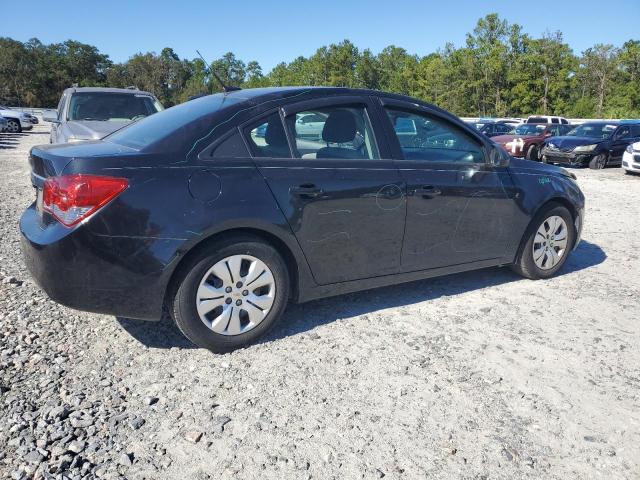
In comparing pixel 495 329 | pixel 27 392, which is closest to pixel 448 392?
pixel 495 329

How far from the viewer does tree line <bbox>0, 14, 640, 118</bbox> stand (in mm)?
49125

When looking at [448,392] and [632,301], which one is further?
[632,301]

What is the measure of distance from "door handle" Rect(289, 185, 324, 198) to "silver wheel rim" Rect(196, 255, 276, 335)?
0.50m

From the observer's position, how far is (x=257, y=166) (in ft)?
10.8

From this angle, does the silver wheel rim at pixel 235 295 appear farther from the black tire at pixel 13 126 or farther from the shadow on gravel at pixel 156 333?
the black tire at pixel 13 126

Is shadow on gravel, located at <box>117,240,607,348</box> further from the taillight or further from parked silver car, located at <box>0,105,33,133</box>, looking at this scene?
parked silver car, located at <box>0,105,33,133</box>

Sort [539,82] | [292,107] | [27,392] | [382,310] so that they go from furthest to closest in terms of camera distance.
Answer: [539,82]
[382,310]
[292,107]
[27,392]

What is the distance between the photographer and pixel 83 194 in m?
2.87

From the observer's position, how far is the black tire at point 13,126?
2656cm

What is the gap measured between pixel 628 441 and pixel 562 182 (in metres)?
2.91

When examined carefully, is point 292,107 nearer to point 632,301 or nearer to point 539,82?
point 632,301

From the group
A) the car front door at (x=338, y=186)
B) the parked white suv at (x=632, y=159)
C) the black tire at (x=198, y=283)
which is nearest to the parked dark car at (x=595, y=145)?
the parked white suv at (x=632, y=159)

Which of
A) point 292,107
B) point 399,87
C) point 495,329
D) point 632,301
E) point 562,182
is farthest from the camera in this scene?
point 399,87

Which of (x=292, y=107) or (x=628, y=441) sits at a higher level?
(x=292, y=107)
